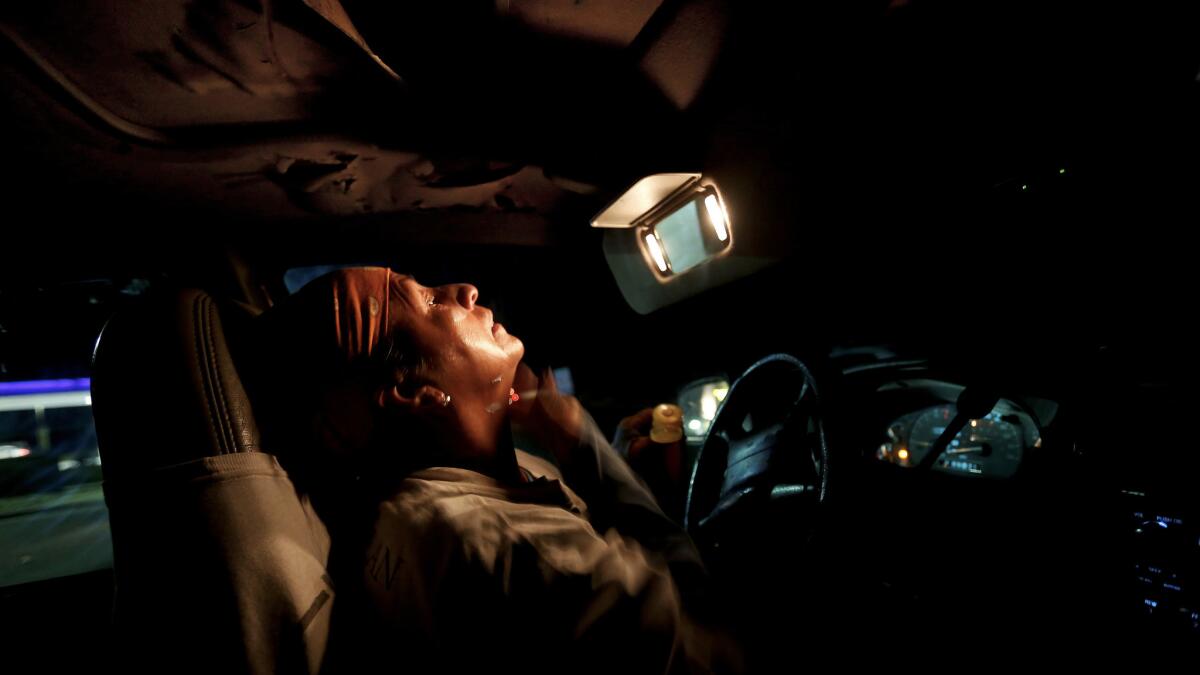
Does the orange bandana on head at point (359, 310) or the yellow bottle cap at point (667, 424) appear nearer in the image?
the orange bandana on head at point (359, 310)

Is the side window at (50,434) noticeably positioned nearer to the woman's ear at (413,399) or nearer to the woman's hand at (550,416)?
the woman's ear at (413,399)

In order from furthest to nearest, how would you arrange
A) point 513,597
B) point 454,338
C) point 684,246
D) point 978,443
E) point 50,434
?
1. point 978,443
2. point 50,434
3. point 684,246
4. point 454,338
5. point 513,597

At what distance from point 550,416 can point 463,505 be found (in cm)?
79

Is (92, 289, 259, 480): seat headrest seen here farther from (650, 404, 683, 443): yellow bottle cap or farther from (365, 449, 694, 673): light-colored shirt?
(650, 404, 683, 443): yellow bottle cap

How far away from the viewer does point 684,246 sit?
8.18 ft

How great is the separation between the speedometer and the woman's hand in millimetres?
2655

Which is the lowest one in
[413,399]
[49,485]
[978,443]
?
[978,443]

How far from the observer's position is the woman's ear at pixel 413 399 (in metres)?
1.60

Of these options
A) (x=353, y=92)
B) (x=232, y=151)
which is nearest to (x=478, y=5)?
(x=353, y=92)

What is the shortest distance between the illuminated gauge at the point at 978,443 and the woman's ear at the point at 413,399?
3.37 meters

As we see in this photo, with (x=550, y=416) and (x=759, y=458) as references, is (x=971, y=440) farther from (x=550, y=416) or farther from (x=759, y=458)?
(x=550, y=416)

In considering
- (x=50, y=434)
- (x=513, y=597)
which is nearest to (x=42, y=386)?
(x=50, y=434)

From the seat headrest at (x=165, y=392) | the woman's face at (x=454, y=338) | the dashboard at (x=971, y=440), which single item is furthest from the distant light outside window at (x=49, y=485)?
the dashboard at (x=971, y=440)

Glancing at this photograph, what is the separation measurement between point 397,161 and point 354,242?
3.13 feet
